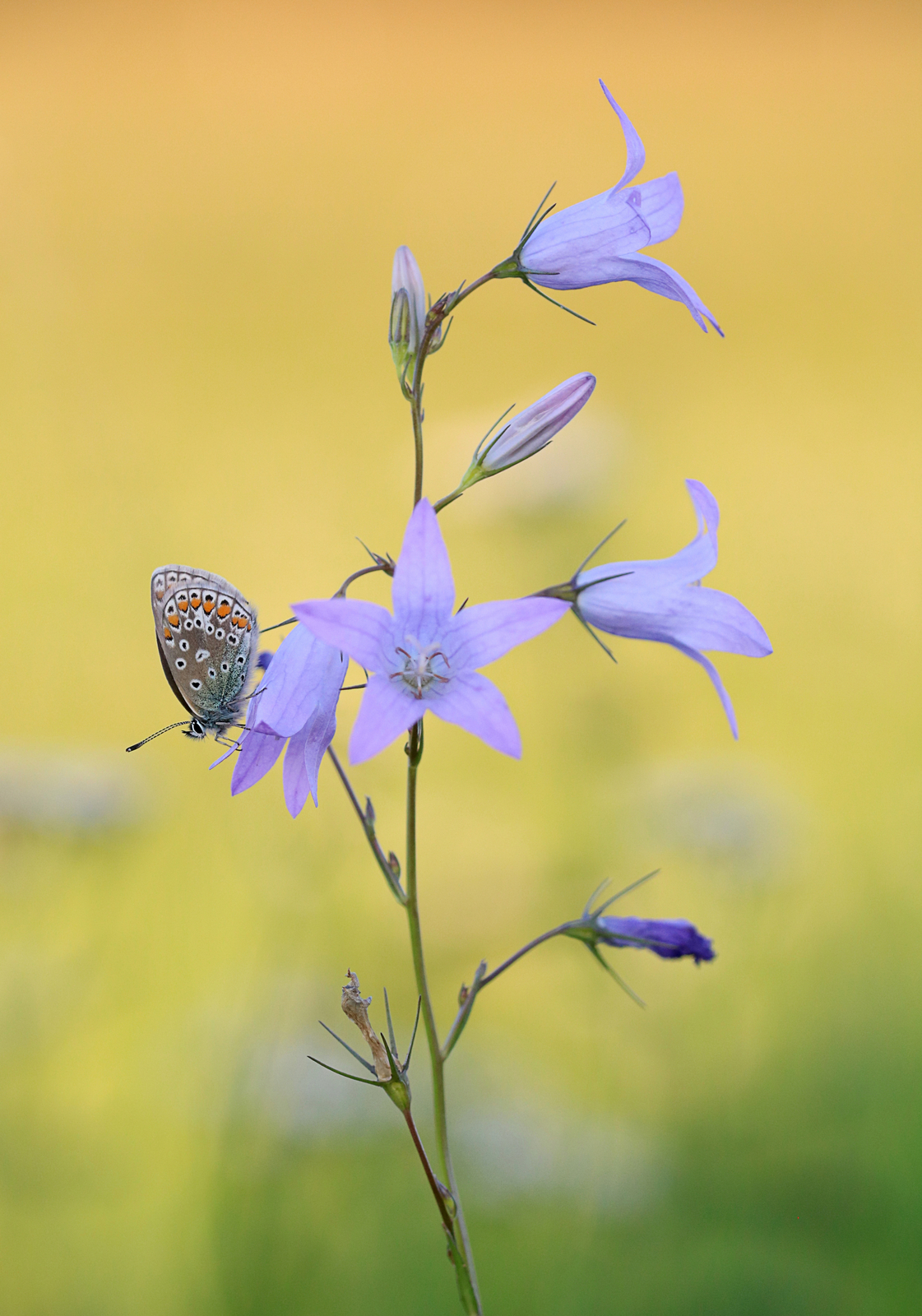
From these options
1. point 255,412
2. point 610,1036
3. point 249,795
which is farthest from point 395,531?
point 610,1036

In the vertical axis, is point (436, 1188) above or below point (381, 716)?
below

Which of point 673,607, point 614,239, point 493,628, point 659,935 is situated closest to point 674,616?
point 673,607

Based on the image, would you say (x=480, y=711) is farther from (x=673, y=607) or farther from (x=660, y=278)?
(x=660, y=278)

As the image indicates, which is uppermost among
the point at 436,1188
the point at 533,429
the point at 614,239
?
the point at 614,239

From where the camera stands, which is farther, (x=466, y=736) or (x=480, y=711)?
(x=466, y=736)

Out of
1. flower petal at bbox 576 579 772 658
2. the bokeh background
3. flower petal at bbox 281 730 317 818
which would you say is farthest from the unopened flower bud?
the bokeh background

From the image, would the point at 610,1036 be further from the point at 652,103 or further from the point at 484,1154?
the point at 652,103

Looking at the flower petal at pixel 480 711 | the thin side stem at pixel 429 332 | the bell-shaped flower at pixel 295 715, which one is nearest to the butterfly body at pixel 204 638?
the bell-shaped flower at pixel 295 715

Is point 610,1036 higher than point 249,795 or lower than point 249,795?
lower
